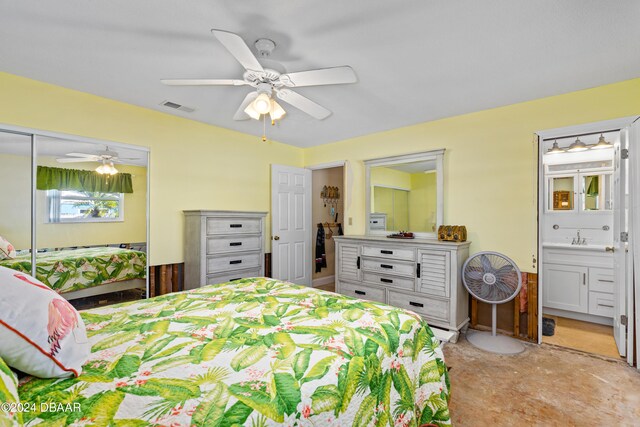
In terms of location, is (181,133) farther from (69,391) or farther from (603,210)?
(603,210)

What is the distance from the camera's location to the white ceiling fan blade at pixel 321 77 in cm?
175

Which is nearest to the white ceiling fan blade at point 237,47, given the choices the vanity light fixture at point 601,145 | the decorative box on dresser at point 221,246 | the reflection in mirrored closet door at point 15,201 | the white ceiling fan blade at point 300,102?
the white ceiling fan blade at point 300,102

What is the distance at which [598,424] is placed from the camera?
1.80 metres

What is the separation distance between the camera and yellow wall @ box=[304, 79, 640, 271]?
266 cm

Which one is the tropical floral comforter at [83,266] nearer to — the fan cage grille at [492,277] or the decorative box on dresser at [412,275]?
the decorative box on dresser at [412,275]

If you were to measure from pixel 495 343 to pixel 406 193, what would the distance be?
74.7 inches

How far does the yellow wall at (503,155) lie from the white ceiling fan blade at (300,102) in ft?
6.00

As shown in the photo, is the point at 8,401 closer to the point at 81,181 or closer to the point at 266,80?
the point at 266,80

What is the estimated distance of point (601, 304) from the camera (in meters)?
3.33

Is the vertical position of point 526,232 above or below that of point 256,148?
below

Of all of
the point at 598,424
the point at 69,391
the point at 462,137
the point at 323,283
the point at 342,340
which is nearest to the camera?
the point at 69,391

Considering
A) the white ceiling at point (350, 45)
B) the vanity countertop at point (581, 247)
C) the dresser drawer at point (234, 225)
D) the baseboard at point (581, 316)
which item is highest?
the white ceiling at point (350, 45)

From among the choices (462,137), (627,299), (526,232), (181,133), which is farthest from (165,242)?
(627,299)

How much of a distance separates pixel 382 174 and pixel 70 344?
3.70 m
